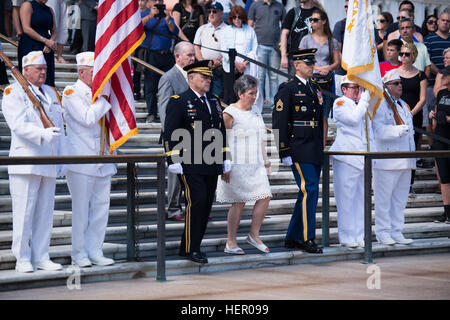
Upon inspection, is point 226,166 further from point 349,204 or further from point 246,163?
point 349,204

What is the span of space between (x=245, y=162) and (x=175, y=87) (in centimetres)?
108

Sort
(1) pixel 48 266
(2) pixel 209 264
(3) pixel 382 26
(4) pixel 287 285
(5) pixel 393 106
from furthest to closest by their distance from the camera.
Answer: (3) pixel 382 26
(5) pixel 393 106
(2) pixel 209 264
(4) pixel 287 285
(1) pixel 48 266

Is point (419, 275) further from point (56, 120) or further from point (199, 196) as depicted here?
point (56, 120)

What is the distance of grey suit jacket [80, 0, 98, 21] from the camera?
1255 cm

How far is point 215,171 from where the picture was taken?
27.3 ft

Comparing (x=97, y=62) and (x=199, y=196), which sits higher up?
(x=97, y=62)

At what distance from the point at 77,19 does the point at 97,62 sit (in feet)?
21.0

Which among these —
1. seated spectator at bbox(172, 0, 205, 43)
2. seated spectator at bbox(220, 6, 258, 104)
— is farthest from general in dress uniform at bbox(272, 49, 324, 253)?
seated spectator at bbox(172, 0, 205, 43)

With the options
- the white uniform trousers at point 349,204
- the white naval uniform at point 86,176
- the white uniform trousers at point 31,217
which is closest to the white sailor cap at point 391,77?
the white uniform trousers at point 349,204

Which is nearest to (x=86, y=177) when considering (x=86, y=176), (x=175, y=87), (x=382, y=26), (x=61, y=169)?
(x=86, y=176)

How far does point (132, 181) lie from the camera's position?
8.09m

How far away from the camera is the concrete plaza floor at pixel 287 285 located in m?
6.94

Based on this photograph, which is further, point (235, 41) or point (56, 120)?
point (235, 41)
